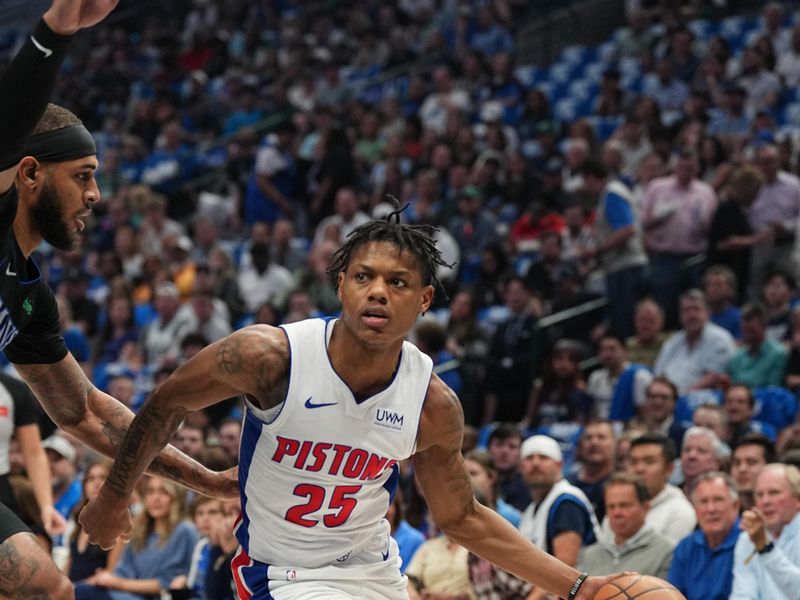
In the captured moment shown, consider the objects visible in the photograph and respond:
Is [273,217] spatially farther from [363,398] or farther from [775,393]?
[363,398]

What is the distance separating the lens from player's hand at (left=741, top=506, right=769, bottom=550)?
690cm

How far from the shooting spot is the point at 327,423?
15.3 ft

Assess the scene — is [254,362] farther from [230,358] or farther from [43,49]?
[43,49]

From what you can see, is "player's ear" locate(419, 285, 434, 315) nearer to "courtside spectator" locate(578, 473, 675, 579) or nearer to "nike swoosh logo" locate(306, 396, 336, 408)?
"nike swoosh logo" locate(306, 396, 336, 408)

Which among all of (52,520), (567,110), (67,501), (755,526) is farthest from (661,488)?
(567,110)

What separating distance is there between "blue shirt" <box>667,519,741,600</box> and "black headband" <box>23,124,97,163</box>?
461 centimetres

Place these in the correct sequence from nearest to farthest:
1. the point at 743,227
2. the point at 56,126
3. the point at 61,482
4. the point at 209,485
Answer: the point at 56,126, the point at 209,485, the point at 61,482, the point at 743,227

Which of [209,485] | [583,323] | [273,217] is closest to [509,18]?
[273,217]

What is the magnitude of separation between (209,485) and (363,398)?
0.85 meters

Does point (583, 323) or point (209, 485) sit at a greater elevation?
point (209, 485)

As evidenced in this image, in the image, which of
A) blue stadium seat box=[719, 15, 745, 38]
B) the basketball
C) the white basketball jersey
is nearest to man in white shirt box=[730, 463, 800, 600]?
the basketball

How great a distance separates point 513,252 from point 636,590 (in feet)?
30.5

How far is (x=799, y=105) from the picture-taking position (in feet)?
47.7

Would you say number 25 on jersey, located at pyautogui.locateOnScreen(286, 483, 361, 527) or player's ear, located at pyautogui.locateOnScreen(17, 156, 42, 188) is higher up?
player's ear, located at pyautogui.locateOnScreen(17, 156, 42, 188)
